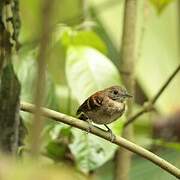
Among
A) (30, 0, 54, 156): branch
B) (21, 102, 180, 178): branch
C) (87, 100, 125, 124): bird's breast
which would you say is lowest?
(87, 100, 125, 124): bird's breast

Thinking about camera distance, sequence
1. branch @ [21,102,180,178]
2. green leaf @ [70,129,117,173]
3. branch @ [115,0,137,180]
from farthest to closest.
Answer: branch @ [115,0,137,180] < green leaf @ [70,129,117,173] < branch @ [21,102,180,178]

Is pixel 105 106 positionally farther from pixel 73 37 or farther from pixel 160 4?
pixel 160 4

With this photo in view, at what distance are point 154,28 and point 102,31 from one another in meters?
0.35

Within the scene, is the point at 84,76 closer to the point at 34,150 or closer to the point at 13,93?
the point at 13,93

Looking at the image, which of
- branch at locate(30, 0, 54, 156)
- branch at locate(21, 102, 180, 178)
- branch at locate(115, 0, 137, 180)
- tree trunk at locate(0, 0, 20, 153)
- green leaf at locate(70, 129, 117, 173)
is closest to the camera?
branch at locate(30, 0, 54, 156)

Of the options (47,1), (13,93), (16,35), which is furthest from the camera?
(16,35)

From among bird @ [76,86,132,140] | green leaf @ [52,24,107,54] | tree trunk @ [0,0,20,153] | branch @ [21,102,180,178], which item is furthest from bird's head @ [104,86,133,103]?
tree trunk @ [0,0,20,153]

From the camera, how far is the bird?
188 centimetres

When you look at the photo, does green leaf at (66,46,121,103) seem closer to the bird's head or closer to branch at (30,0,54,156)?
the bird's head

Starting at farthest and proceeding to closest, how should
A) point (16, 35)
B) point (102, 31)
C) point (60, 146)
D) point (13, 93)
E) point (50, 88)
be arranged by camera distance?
point (102, 31) → point (60, 146) → point (50, 88) → point (16, 35) → point (13, 93)

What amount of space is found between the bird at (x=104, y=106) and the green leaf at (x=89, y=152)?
6cm

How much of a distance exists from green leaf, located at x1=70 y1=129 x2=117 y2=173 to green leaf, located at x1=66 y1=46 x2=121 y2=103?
0.45ft

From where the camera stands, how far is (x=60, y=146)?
79.8 inches

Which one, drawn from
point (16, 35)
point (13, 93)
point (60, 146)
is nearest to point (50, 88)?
→ point (60, 146)
